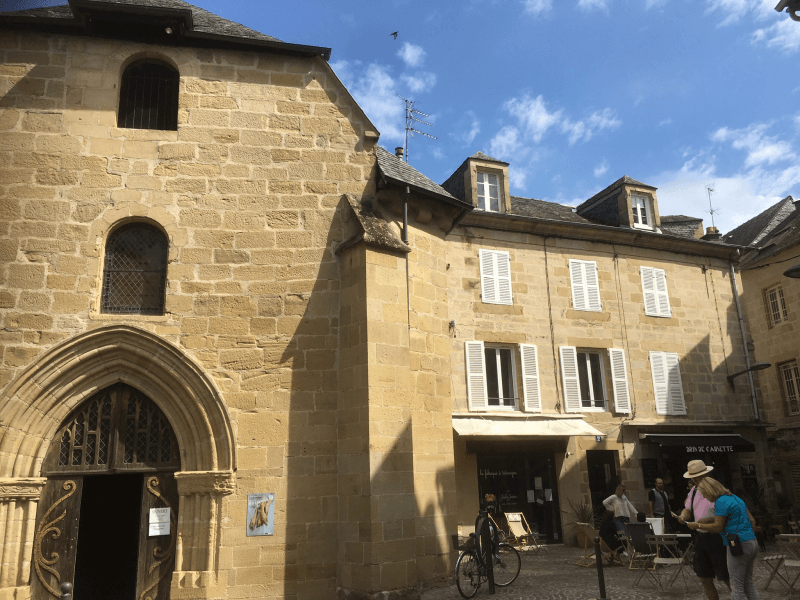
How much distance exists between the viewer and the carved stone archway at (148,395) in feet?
22.8

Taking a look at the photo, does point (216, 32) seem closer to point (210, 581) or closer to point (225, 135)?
point (225, 135)

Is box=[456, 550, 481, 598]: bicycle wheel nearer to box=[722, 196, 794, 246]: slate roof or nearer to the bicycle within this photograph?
the bicycle

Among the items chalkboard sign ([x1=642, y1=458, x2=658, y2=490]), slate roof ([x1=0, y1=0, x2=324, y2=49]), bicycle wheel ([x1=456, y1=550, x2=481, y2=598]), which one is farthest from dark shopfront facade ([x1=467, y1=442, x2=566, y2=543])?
slate roof ([x1=0, y1=0, x2=324, y2=49])

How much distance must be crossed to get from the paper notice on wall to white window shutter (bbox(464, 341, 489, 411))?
23.0 ft

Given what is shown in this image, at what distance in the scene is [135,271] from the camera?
26.3ft

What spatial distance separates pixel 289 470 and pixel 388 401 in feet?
4.58

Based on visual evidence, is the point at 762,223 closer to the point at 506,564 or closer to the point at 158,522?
the point at 506,564

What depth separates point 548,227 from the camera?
14.8 metres

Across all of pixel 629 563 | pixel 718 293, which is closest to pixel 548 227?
→ pixel 718 293

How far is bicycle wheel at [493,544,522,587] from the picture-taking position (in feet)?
27.5

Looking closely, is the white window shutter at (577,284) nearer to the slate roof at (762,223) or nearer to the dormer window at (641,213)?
the dormer window at (641,213)

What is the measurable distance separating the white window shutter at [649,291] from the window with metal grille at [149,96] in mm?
11382

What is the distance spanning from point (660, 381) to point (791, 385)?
4.72 m

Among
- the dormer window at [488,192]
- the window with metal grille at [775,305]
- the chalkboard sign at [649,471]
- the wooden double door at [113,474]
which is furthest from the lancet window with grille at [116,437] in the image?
the window with metal grille at [775,305]
